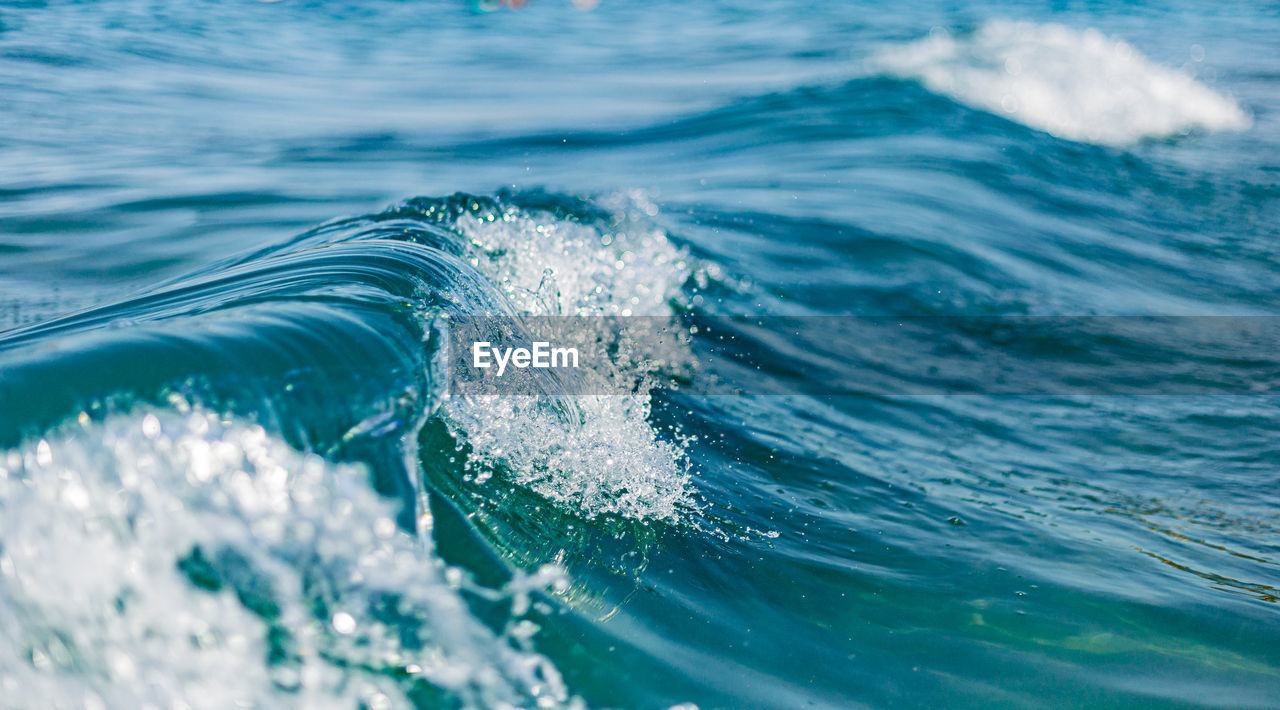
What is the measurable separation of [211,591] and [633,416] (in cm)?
152

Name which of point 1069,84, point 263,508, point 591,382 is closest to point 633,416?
point 591,382

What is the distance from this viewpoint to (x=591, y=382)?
322 centimetres

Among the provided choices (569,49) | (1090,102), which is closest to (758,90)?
(1090,102)

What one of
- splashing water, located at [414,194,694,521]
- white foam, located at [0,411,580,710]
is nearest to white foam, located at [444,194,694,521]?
splashing water, located at [414,194,694,521]

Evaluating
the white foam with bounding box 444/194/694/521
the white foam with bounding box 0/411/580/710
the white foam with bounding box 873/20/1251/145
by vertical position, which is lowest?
the white foam with bounding box 0/411/580/710

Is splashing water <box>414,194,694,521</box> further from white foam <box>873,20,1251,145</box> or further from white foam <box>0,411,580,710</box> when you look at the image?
white foam <box>873,20,1251,145</box>

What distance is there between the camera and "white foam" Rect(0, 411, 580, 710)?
178 cm

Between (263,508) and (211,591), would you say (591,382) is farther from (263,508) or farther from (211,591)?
(211,591)

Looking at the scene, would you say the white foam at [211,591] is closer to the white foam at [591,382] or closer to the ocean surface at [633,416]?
the ocean surface at [633,416]

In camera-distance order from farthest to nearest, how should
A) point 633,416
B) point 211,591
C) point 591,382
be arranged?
point 591,382, point 633,416, point 211,591

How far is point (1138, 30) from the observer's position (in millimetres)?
12844

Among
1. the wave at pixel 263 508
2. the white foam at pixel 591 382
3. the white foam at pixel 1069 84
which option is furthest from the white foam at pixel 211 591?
the white foam at pixel 1069 84

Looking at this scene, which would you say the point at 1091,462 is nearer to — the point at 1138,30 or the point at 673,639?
the point at 673,639

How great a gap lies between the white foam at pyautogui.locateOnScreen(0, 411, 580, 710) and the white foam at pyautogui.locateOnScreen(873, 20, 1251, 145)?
7437 mm
